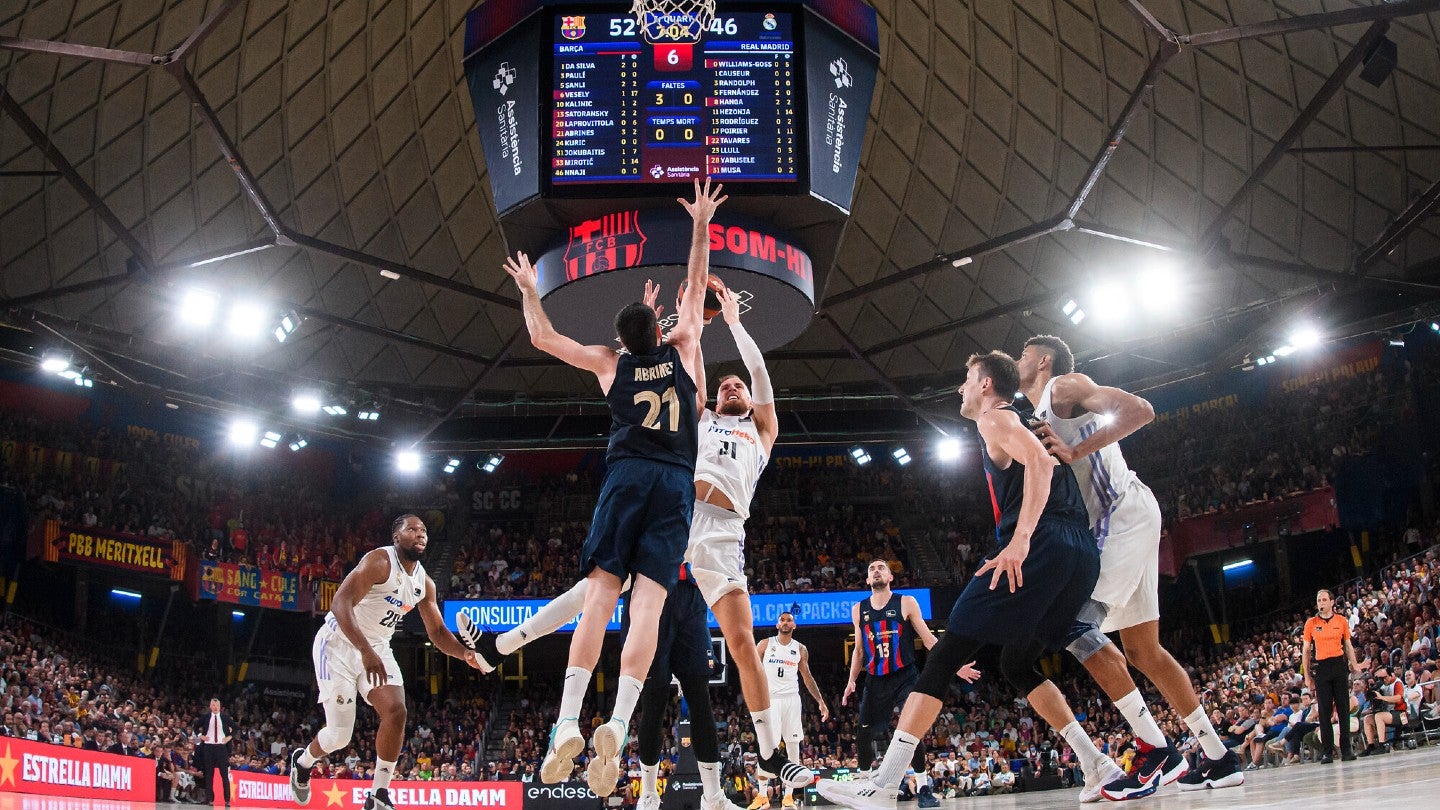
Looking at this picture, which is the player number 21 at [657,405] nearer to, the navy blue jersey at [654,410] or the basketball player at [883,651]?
the navy blue jersey at [654,410]

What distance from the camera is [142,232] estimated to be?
24.2m

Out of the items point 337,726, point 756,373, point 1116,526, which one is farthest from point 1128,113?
point 337,726

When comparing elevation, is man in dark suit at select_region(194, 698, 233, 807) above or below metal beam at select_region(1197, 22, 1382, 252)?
below

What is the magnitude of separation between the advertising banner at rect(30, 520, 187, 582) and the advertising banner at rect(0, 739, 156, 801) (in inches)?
381

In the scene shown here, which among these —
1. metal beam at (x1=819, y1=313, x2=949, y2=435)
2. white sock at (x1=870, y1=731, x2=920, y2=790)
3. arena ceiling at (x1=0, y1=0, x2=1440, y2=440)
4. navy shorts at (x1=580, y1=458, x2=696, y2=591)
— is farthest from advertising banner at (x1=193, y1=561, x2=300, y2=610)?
white sock at (x1=870, y1=731, x2=920, y2=790)

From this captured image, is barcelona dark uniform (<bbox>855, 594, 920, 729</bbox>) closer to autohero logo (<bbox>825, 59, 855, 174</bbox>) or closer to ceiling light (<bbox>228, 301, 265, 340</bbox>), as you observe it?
autohero logo (<bbox>825, 59, 855, 174</bbox>)

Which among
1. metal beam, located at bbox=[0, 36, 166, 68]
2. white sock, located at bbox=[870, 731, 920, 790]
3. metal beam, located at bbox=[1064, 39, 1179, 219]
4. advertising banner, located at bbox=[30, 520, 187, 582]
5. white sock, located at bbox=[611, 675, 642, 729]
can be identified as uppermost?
metal beam, located at bbox=[0, 36, 166, 68]

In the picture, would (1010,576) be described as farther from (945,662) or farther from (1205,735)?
(1205,735)

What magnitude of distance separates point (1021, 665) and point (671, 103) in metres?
10.1

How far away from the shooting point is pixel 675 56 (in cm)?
1527

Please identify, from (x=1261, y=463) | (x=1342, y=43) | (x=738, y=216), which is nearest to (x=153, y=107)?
(x=738, y=216)

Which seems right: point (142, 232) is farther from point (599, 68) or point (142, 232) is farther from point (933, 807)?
point (933, 807)

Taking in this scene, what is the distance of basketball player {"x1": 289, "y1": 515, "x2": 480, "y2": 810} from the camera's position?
9633 mm

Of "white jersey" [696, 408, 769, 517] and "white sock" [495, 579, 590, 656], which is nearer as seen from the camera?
"white sock" [495, 579, 590, 656]
